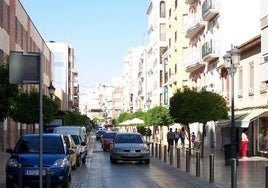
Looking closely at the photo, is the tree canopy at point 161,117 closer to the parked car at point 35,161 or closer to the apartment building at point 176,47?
the apartment building at point 176,47

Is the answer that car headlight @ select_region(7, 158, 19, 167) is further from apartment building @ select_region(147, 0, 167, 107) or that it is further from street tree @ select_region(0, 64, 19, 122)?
apartment building @ select_region(147, 0, 167, 107)

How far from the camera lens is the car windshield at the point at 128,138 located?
3130 centimetres

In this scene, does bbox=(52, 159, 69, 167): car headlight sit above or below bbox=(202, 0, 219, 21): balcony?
below

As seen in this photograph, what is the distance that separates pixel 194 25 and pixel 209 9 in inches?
218

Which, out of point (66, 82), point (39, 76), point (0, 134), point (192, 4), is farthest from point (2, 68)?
point (66, 82)

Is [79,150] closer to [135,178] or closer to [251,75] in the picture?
[135,178]

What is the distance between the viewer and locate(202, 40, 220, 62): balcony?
44.6 m

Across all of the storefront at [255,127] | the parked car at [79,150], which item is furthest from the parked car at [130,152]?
the storefront at [255,127]

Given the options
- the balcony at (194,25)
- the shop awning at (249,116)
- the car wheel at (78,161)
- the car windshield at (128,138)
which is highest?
the balcony at (194,25)

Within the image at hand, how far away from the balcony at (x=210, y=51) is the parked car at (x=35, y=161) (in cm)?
2821

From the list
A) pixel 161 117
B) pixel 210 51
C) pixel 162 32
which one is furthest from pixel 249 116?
pixel 162 32

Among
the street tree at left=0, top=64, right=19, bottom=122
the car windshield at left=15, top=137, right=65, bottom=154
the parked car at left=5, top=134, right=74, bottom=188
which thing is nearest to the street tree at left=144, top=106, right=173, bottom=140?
the street tree at left=0, top=64, right=19, bottom=122

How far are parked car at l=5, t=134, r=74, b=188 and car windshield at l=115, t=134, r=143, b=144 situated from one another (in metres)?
13.5

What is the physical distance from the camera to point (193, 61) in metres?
52.3
